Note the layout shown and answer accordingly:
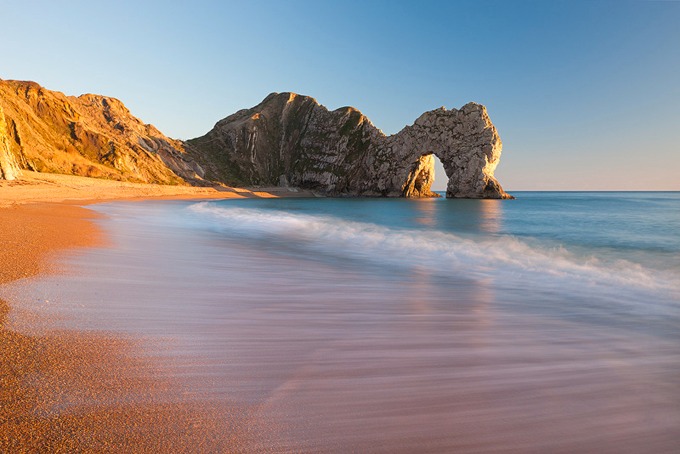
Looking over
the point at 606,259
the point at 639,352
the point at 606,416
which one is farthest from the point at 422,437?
the point at 606,259

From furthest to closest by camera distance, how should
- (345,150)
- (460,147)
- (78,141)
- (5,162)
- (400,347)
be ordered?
(345,150) < (460,147) < (78,141) < (5,162) < (400,347)

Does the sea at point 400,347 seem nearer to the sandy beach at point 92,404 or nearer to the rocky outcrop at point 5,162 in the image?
the sandy beach at point 92,404

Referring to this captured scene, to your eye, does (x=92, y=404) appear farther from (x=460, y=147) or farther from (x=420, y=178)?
(x=420, y=178)

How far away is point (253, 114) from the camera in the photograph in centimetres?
13612

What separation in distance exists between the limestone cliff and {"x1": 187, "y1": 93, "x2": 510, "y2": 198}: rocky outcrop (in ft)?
62.7

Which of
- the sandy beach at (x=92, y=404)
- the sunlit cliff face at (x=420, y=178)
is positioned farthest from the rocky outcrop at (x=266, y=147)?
the sandy beach at (x=92, y=404)

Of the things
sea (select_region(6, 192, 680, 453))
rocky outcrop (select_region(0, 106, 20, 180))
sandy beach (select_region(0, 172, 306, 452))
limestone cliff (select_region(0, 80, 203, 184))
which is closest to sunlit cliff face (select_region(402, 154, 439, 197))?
limestone cliff (select_region(0, 80, 203, 184))

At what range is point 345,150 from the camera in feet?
393

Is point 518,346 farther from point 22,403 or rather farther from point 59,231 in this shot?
point 59,231

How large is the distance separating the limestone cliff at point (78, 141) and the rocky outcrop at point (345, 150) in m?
19.1

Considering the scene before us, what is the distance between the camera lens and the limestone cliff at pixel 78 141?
47.6m

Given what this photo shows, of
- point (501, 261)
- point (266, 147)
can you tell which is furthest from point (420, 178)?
point (501, 261)

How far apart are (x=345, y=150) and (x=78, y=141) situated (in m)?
75.7

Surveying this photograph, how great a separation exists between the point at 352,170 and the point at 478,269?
108 metres
